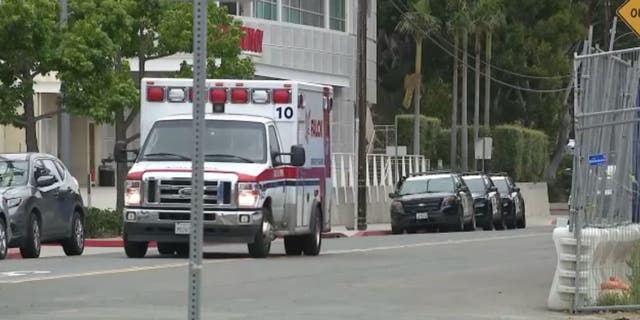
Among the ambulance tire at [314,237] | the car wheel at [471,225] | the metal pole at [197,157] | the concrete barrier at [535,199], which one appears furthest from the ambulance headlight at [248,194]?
the concrete barrier at [535,199]

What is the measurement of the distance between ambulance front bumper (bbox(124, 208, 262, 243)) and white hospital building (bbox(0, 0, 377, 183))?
2417 centimetres

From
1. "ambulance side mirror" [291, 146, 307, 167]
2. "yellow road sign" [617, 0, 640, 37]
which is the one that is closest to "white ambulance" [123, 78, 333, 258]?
"ambulance side mirror" [291, 146, 307, 167]

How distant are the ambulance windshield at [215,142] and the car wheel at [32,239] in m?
2.29

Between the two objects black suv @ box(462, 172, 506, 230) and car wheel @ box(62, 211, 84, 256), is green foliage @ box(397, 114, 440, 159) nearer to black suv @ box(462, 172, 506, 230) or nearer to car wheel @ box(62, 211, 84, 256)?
black suv @ box(462, 172, 506, 230)

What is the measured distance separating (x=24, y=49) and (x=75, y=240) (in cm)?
588

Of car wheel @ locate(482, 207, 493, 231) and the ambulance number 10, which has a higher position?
the ambulance number 10

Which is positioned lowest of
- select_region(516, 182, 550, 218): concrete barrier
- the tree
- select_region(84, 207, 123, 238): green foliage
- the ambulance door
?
select_region(516, 182, 550, 218): concrete barrier

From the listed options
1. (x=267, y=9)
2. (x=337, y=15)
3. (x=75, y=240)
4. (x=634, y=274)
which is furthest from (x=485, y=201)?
(x=634, y=274)

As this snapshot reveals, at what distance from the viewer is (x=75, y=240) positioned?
2422cm

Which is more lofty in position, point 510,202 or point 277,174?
point 277,174

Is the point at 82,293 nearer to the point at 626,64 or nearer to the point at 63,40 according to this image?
the point at 626,64

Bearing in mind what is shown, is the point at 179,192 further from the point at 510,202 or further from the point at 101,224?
the point at 510,202

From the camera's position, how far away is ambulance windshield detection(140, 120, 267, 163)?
21.1 metres

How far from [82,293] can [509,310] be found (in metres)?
4.43
